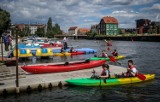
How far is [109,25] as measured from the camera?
19138 cm

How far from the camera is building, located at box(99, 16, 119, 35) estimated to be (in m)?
191

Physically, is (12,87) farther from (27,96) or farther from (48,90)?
(48,90)

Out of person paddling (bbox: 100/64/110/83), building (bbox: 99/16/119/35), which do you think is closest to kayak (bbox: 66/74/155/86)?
person paddling (bbox: 100/64/110/83)

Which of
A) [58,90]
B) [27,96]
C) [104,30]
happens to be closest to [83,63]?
[58,90]

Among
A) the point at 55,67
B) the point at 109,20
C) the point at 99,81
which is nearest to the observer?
the point at 99,81

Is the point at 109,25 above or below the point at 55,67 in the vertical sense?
above

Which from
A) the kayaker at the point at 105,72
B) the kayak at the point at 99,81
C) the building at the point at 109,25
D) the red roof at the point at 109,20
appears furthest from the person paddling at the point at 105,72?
the red roof at the point at 109,20

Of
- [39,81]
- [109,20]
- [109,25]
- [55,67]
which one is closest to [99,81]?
[39,81]

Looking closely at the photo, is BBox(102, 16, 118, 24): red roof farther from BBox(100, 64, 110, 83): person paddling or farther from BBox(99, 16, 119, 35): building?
BBox(100, 64, 110, 83): person paddling

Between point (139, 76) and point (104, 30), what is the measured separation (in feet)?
579

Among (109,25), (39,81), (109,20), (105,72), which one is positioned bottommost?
(39,81)

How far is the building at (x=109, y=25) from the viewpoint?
19075 centimetres

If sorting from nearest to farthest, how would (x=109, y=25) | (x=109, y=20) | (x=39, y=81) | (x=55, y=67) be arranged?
1. (x=39, y=81)
2. (x=55, y=67)
3. (x=109, y=25)
4. (x=109, y=20)

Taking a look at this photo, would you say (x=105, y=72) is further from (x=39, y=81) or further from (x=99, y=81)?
(x=39, y=81)
